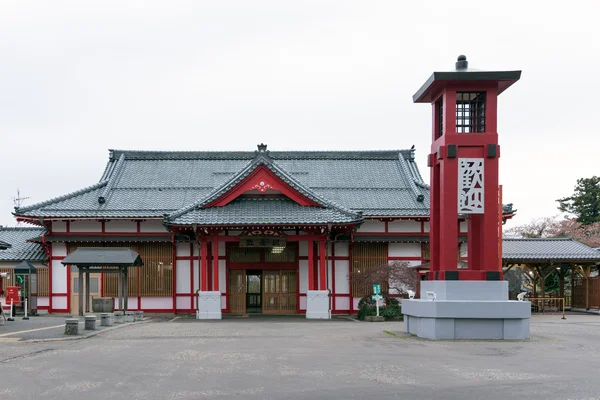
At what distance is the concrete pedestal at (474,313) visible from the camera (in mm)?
16594

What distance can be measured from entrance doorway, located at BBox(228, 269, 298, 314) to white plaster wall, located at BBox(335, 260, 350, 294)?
5.80 feet

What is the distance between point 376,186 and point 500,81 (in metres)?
15.4

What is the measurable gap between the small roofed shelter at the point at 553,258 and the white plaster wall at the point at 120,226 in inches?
627

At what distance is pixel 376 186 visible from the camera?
107 ft

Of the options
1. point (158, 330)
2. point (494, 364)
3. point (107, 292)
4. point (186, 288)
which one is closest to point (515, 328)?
point (494, 364)

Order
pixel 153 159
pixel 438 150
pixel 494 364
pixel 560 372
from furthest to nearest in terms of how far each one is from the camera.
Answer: pixel 153 159 → pixel 438 150 → pixel 494 364 → pixel 560 372

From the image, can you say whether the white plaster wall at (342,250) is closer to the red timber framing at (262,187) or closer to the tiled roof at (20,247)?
the red timber framing at (262,187)

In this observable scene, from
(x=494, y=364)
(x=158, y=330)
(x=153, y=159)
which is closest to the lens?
(x=494, y=364)

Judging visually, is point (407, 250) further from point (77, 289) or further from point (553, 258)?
point (77, 289)

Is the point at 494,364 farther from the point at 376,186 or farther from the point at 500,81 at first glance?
the point at 376,186

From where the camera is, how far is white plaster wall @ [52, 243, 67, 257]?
2931cm

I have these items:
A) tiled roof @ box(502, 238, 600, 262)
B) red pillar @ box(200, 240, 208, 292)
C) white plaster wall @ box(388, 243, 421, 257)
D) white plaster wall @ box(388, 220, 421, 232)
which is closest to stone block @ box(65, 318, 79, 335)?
red pillar @ box(200, 240, 208, 292)

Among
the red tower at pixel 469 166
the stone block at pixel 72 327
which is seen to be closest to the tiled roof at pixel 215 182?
the red tower at pixel 469 166

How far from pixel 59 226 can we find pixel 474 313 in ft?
63.1
